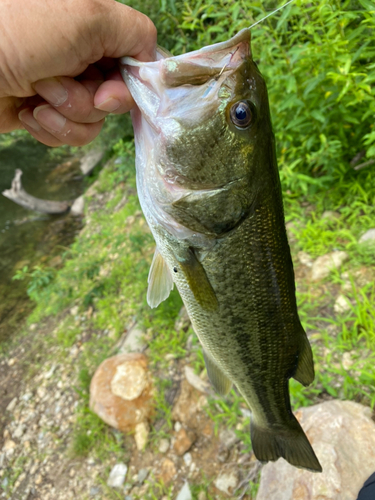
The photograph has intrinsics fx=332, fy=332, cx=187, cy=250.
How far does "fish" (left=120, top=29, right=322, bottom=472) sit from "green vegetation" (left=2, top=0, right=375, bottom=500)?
4.18ft

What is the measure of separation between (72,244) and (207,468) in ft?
22.1

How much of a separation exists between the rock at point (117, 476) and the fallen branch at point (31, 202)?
Result: 8.39 m

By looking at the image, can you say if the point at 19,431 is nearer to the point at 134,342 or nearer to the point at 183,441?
the point at 134,342

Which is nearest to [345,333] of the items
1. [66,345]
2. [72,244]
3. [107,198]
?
[66,345]

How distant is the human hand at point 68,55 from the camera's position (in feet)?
4.32

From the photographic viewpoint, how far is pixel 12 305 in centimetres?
770

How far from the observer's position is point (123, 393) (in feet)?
12.4

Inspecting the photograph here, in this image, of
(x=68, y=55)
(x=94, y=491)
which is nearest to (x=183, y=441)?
(x=94, y=491)

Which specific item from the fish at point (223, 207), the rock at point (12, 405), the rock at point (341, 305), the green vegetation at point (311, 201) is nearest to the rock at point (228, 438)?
the green vegetation at point (311, 201)

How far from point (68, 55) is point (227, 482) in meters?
3.25

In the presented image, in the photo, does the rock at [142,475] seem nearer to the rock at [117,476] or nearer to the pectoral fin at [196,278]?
the rock at [117,476]

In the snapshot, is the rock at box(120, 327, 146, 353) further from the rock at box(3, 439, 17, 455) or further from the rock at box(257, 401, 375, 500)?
the rock at box(257, 401, 375, 500)

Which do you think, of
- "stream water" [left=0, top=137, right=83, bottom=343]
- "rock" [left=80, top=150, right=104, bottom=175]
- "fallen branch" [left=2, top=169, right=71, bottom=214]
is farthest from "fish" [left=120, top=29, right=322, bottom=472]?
"rock" [left=80, top=150, right=104, bottom=175]

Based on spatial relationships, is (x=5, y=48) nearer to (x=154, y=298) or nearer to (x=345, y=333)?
(x=154, y=298)
